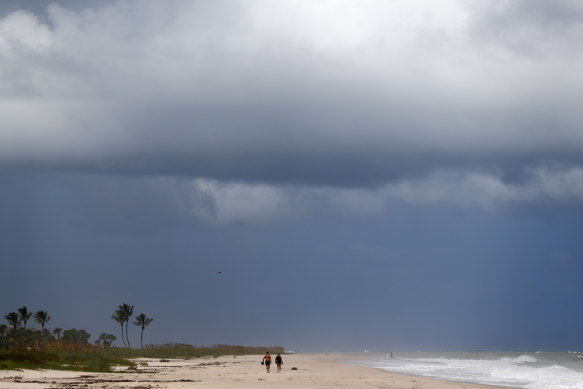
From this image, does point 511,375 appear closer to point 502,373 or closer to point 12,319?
point 502,373

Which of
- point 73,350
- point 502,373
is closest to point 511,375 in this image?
point 502,373

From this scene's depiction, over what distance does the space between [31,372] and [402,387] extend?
918 inches

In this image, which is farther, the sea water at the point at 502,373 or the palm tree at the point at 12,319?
the palm tree at the point at 12,319

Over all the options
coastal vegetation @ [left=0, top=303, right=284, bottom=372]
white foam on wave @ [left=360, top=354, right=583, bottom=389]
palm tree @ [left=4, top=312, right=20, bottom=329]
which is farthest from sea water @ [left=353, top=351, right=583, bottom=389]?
palm tree @ [left=4, top=312, right=20, bottom=329]

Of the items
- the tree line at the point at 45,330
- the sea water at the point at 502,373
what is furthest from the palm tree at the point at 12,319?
the sea water at the point at 502,373

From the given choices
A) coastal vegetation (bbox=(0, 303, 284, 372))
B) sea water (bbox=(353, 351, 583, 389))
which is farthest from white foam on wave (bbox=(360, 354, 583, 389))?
coastal vegetation (bbox=(0, 303, 284, 372))

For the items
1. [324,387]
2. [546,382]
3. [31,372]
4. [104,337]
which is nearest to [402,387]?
[324,387]

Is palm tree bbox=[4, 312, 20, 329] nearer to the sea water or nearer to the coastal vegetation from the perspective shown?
the coastal vegetation

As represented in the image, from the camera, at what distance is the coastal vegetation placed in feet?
157

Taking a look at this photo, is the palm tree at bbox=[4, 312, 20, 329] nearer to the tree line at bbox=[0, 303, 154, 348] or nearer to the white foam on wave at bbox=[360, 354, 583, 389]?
the tree line at bbox=[0, 303, 154, 348]

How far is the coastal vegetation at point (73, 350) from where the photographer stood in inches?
1888

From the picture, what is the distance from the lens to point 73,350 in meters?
70.0

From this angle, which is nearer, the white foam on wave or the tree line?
the white foam on wave

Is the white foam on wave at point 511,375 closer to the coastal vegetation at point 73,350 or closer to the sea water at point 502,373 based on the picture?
the sea water at point 502,373
